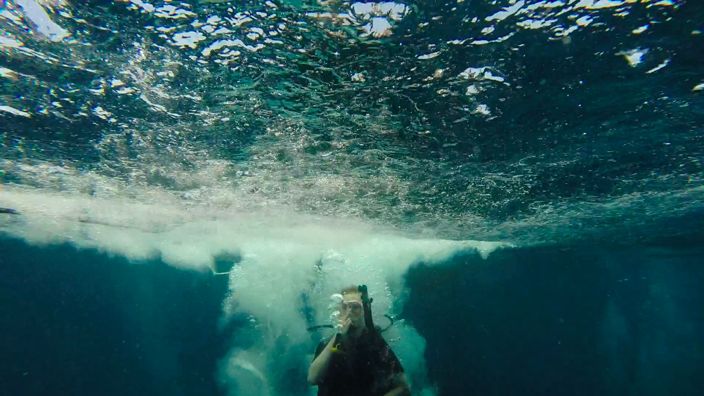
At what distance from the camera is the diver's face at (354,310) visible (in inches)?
165

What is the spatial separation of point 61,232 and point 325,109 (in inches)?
1149

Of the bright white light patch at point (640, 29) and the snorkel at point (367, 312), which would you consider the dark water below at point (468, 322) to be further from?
the snorkel at point (367, 312)

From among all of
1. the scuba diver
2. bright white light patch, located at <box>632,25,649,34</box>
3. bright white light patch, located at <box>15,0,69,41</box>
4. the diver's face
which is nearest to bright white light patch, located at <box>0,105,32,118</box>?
bright white light patch, located at <box>15,0,69,41</box>

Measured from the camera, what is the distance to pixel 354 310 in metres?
4.21

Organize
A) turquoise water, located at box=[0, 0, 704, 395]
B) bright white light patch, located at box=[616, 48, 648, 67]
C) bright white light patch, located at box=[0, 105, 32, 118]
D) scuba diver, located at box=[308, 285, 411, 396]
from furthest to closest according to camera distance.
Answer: bright white light patch, located at box=[0, 105, 32, 118]
bright white light patch, located at box=[616, 48, 648, 67]
turquoise water, located at box=[0, 0, 704, 395]
scuba diver, located at box=[308, 285, 411, 396]

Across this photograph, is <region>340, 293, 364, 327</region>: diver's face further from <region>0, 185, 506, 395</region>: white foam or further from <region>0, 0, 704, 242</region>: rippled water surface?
<region>0, 185, 506, 395</region>: white foam

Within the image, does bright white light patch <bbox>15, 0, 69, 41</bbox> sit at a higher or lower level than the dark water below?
higher

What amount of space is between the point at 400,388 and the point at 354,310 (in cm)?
98

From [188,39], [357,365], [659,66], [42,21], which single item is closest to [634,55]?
[659,66]

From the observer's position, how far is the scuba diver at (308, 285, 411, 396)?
3.83m

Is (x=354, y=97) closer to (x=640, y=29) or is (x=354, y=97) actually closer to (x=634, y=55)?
(x=640, y=29)

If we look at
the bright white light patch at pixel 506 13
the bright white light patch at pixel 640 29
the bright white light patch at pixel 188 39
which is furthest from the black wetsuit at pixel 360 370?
the bright white light patch at pixel 640 29

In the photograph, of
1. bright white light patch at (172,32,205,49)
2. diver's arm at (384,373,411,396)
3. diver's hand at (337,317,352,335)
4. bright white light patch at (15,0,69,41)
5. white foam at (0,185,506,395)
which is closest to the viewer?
diver's arm at (384,373,411,396)

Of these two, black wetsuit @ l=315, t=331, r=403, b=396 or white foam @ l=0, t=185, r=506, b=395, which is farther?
white foam @ l=0, t=185, r=506, b=395
